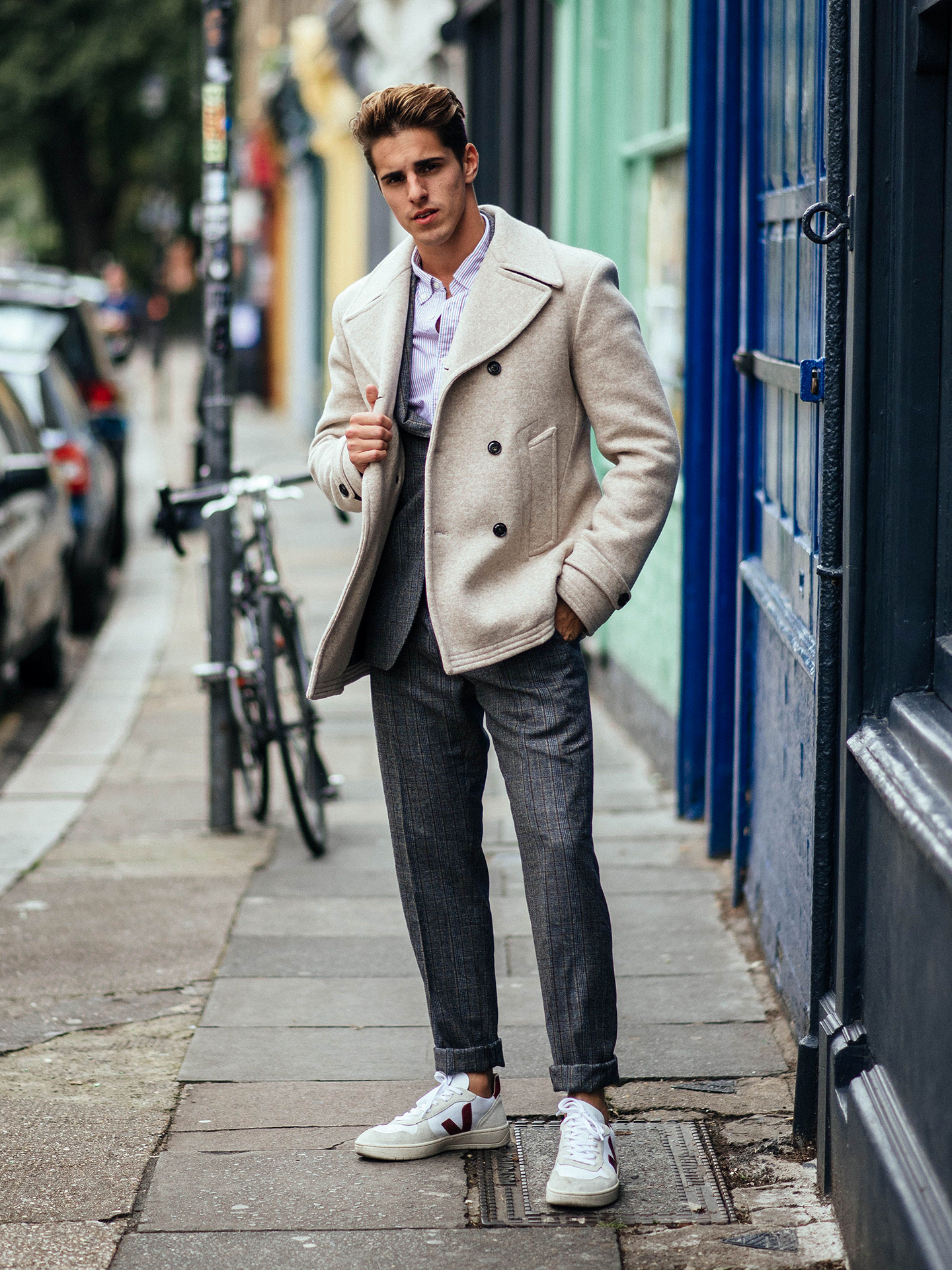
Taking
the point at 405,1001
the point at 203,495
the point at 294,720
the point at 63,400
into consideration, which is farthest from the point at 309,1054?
the point at 63,400

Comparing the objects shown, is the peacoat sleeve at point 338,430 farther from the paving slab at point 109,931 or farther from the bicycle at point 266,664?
the bicycle at point 266,664

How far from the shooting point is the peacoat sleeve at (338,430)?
333 centimetres

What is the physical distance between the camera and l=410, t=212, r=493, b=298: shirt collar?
3.26 meters

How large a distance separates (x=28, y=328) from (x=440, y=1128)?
8.64m

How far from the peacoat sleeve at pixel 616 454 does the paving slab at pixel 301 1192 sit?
3.60 feet

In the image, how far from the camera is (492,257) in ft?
10.5

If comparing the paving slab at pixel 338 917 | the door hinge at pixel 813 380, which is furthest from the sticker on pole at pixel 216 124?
the door hinge at pixel 813 380

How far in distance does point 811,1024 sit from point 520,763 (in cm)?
75

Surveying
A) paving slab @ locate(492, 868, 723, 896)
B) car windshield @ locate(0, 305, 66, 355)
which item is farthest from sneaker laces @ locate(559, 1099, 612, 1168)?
car windshield @ locate(0, 305, 66, 355)

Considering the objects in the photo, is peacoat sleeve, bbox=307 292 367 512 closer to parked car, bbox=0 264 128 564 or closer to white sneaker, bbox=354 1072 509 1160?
white sneaker, bbox=354 1072 509 1160

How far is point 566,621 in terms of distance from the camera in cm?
319

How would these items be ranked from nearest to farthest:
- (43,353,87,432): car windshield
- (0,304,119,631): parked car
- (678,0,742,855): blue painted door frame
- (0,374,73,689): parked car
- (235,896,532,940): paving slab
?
(235,896,532,940): paving slab, (678,0,742,855): blue painted door frame, (0,374,73,689): parked car, (0,304,119,631): parked car, (43,353,87,432): car windshield

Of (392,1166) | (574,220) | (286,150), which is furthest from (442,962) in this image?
(286,150)

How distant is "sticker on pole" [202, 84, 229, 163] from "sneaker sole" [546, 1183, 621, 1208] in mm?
3983
